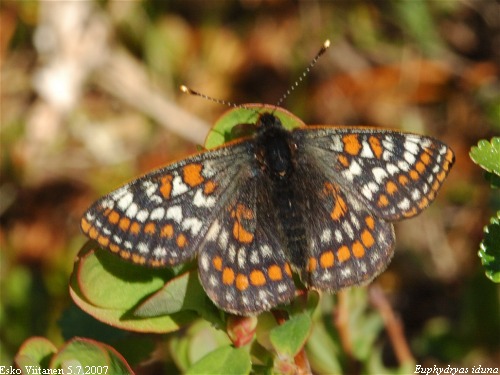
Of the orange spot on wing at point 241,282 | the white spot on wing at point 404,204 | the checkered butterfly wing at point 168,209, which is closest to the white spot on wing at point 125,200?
the checkered butterfly wing at point 168,209

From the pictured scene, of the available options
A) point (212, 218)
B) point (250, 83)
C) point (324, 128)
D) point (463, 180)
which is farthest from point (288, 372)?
point (250, 83)

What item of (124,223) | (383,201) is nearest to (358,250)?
(383,201)

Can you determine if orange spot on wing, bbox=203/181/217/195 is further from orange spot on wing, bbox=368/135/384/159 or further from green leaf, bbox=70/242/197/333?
orange spot on wing, bbox=368/135/384/159

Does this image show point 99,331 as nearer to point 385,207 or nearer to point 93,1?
point 385,207

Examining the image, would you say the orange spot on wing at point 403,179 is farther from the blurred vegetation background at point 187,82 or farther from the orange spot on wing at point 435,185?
the blurred vegetation background at point 187,82

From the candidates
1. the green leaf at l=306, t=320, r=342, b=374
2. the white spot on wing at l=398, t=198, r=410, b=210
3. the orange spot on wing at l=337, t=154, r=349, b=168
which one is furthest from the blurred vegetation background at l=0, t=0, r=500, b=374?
the white spot on wing at l=398, t=198, r=410, b=210

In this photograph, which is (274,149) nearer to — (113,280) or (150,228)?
(150,228)
